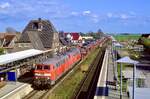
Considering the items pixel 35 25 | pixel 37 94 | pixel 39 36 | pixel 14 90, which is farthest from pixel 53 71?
pixel 35 25

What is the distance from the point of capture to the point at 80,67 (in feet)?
180

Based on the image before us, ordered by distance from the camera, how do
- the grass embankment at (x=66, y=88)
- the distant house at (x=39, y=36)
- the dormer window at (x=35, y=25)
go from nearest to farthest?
the grass embankment at (x=66, y=88) → the distant house at (x=39, y=36) → the dormer window at (x=35, y=25)

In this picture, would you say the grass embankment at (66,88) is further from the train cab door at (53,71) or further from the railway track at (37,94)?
the train cab door at (53,71)

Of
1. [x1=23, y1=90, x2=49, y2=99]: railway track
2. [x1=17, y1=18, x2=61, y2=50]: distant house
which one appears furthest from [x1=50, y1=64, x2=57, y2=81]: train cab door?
[x1=17, y1=18, x2=61, y2=50]: distant house

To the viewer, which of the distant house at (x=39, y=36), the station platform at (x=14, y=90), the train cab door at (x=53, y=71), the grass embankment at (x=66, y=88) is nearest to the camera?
the station platform at (x=14, y=90)

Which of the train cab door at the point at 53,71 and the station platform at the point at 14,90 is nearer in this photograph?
the station platform at the point at 14,90

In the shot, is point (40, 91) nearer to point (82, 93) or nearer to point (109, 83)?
point (82, 93)

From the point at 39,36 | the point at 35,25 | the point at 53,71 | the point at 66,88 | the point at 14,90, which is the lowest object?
the point at 66,88

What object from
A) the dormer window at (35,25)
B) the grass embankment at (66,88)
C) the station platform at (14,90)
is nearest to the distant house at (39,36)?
the dormer window at (35,25)

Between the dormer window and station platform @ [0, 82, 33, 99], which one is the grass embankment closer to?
station platform @ [0, 82, 33, 99]

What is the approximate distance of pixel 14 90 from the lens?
104 ft

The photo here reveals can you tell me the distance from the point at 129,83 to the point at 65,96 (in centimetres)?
865

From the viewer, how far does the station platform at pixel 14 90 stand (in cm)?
2937

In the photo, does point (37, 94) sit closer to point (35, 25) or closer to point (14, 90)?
point (14, 90)
